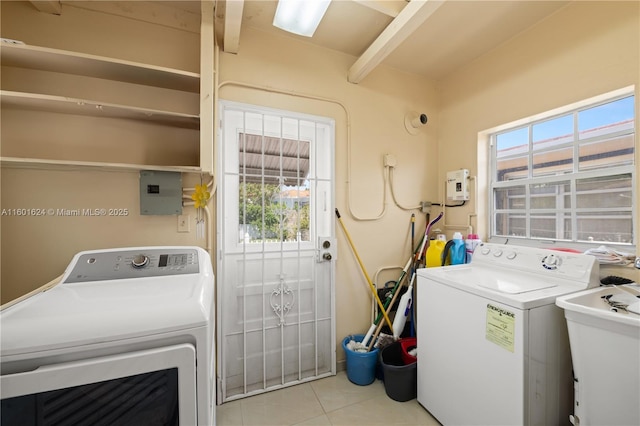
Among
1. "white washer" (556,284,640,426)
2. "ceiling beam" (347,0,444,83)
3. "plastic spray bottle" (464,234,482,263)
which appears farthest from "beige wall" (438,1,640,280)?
"ceiling beam" (347,0,444,83)

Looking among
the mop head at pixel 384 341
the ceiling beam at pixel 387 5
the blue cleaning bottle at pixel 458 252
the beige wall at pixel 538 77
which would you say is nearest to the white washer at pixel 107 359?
the mop head at pixel 384 341

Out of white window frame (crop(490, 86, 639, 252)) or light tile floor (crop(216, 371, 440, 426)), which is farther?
light tile floor (crop(216, 371, 440, 426))

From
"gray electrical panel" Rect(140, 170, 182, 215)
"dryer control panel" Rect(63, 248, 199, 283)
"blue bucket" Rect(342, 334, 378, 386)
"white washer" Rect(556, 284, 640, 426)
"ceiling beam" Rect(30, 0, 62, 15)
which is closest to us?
"white washer" Rect(556, 284, 640, 426)

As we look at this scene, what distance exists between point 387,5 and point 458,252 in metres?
1.85

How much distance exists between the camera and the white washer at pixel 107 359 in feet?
2.10

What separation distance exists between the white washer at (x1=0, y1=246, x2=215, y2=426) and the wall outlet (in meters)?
0.86

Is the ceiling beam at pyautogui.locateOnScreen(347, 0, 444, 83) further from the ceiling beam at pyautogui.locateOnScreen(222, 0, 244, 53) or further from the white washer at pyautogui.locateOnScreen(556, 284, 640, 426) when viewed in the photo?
the white washer at pyautogui.locateOnScreen(556, 284, 640, 426)

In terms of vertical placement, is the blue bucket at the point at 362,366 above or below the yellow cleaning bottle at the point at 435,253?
below

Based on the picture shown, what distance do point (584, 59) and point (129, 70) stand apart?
275cm

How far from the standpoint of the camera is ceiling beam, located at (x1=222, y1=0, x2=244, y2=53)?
145 centimetres

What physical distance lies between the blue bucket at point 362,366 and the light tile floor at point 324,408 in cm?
5

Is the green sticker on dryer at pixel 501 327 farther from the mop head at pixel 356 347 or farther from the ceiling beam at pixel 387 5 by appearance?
the ceiling beam at pixel 387 5

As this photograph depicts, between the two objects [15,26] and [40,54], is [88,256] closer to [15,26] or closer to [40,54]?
[40,54]

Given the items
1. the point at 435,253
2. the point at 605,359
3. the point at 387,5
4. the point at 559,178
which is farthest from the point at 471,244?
the point at 387,5
